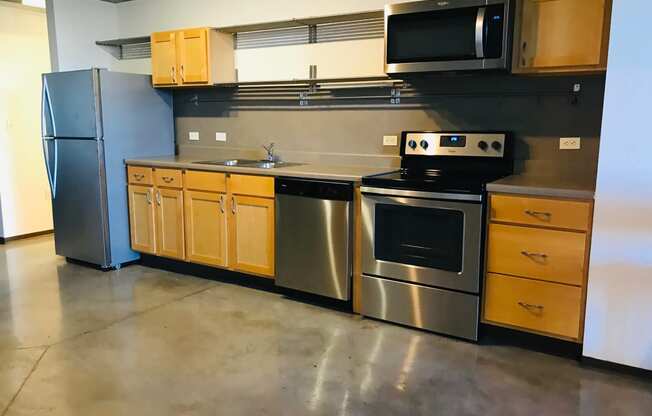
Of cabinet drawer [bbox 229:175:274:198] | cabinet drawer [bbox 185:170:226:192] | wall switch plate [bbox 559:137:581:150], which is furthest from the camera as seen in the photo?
cabinet drawer [bbox 185:170:226:192]

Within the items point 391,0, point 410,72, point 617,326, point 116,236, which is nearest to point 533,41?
point 410,72

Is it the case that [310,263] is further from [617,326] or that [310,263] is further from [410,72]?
[617,326]

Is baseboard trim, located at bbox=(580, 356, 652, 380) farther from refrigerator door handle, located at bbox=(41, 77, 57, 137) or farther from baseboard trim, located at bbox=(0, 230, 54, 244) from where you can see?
baseboard trim, located at bbox=(0, 230, 54, 244)

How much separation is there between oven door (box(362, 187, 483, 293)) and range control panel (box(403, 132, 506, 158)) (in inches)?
22.9

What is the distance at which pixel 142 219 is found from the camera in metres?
4.49

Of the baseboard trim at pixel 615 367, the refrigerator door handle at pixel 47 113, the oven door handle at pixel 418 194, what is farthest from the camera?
the refrigerator door handle at pixel 47 113

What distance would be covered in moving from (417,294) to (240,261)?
146cm

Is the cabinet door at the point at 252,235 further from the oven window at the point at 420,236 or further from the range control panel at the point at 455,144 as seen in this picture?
the range control panel at the point at 455,144

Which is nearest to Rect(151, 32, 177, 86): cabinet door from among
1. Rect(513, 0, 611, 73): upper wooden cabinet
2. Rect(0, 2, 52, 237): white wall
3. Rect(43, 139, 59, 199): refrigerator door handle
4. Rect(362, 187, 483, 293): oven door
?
Rect(43, 139, 59, 199): refrigerator door handle

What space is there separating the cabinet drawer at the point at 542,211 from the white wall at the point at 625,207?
80 mm

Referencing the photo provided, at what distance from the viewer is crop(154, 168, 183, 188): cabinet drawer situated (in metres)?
A: 4.18

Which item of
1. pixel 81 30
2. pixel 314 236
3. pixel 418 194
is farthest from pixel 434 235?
pixel 81 30

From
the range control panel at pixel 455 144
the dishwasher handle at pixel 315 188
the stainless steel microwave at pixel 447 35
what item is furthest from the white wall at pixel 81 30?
the range control panel at pixel 455 144

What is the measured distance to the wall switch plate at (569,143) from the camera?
3123 mm
